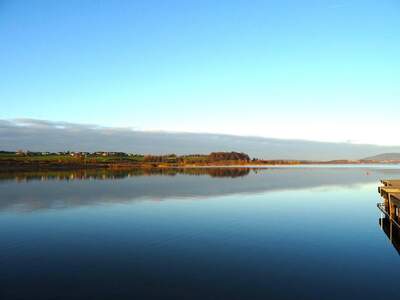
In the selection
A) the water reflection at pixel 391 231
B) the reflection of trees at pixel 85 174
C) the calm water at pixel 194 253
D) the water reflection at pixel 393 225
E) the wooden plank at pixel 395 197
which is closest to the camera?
the calm water at pixel 194 253

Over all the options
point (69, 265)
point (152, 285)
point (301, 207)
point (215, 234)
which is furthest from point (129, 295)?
point (301, 207)

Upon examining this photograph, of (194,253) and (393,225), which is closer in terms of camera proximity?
(194,253)

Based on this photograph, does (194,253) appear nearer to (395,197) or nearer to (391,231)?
(391,231)

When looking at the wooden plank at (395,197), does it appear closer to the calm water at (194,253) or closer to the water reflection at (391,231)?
the water reflection at (391,231)

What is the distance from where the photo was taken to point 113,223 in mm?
24844

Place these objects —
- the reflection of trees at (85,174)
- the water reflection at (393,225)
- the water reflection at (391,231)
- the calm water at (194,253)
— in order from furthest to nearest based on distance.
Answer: the reflection of trees at (85,174)
the water reflection at (393,225)
the water reflection at (391,231)
the calm water at (194,253)

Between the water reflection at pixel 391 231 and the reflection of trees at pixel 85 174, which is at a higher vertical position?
the reflection of trees at pixel 85 174

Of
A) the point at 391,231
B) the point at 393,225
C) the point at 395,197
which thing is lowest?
the point at 393,225

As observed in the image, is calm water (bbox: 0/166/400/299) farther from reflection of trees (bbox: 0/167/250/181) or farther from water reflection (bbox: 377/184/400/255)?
reflection of trees (bbox: 0/167/250/181)

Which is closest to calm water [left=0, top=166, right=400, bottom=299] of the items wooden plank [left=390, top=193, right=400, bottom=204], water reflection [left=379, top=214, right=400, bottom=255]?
water reflection [left=379, top=214, right=400, bottom=255]

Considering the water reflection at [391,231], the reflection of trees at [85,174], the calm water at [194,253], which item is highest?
the reflection of trees at [85,174]

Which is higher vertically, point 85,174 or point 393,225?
point 85,174

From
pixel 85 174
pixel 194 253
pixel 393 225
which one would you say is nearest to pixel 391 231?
pixel 393 225

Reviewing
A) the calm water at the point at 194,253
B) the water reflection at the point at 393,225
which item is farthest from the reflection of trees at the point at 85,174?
the water reflection at the point at 393,225
